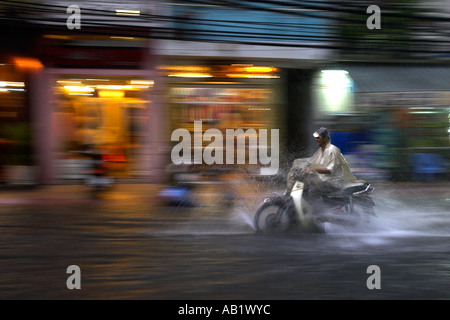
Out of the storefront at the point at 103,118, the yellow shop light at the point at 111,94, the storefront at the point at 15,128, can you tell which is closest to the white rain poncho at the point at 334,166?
the storefront at the point at 103,118

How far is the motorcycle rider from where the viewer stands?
643 cm

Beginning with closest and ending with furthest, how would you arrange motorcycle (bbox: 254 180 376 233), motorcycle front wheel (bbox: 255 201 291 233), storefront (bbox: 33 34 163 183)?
motorcycle (bbox: 254 180 376 233), motorcycle front wheel (bbox: 255 201 291 233), storefront (bbox: 33 34 163 183)

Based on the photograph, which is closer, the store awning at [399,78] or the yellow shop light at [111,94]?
the store awning at [399,78]

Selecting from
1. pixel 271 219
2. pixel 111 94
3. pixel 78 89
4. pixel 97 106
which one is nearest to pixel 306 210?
pixel 271 219

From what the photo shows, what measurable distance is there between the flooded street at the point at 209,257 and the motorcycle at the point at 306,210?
167 millimetres

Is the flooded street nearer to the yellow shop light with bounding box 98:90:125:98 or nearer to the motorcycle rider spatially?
the motorcycle rider

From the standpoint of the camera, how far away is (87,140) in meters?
12.7

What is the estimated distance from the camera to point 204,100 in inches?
507

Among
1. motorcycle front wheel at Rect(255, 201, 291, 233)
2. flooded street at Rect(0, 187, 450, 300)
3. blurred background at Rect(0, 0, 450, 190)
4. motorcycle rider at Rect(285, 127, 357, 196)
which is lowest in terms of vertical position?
flooded street at Rect(0, 187, 450, 300)

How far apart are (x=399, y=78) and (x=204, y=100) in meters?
4.90

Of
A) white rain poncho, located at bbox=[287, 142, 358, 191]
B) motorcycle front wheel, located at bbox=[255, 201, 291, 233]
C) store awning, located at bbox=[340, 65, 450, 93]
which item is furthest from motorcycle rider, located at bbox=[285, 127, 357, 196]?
store awning, located at bbox=[340, 65, 450, 93]

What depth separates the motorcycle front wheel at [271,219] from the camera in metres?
6.51

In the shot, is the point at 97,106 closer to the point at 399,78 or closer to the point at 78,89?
the point at 78,89

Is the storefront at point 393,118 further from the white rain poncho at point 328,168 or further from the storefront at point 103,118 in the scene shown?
the white rain poncho at point 328,168
